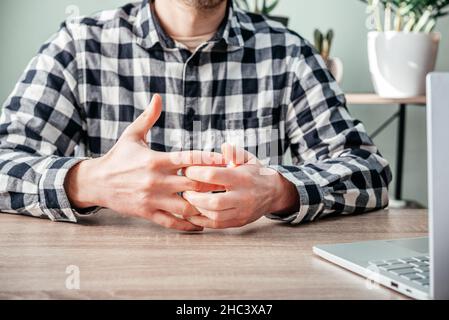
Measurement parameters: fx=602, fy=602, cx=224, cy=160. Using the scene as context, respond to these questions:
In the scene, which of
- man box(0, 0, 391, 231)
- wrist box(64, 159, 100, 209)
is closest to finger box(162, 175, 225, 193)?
wrist box(64, 159, 100, 209)

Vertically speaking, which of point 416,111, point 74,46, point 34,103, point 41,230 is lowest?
point 416,111

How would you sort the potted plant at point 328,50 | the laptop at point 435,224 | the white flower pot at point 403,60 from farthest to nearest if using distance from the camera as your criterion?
the potted plant at point 328,50 → the white flower pot at point 403,60 → the laptop at point 435,224

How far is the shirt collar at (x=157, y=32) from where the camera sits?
1398 mm

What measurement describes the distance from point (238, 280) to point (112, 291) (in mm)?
138

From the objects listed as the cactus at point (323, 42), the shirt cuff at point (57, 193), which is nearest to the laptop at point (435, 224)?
the shirt cuff at point (57, 193)

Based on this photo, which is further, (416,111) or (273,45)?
(416,111)

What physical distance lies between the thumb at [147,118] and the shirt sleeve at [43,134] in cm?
14

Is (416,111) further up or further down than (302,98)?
further down

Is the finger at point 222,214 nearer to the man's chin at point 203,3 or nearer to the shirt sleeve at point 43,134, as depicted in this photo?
the shirt sleeve at point 43,134

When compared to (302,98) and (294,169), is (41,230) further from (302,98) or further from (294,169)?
(302,98)

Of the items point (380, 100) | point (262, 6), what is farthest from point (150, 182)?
point (262, 6)
